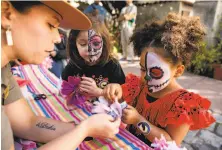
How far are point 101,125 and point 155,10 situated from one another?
6.27 m

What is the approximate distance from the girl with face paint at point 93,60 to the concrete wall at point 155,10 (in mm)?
4480

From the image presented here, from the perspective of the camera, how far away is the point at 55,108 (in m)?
1.49

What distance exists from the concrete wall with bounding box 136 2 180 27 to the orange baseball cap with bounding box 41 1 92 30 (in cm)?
522

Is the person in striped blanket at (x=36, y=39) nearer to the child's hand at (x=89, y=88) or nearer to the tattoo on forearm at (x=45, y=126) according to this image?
the tattoo on forearm at (x=45, y=126)

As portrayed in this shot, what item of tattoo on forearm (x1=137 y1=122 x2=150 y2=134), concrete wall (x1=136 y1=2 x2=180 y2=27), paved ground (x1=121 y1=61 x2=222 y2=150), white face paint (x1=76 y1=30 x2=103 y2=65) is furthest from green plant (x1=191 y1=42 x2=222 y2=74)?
tattoo on forearm (x1=137 y1=122 x2=150 y2=134)

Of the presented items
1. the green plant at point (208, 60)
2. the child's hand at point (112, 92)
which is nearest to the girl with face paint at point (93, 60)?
the child's hand at point (112, 92)


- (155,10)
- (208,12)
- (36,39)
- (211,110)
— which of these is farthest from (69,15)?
(155,10)

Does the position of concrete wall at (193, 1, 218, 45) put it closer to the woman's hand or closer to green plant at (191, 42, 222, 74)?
green plant at (191, 42, 222, 74)

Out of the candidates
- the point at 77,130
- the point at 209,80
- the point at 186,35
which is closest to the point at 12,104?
the point at 77,130

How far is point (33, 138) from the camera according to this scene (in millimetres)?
1046

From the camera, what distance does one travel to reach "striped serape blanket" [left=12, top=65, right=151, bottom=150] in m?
1.03

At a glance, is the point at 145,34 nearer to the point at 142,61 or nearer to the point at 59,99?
the point at 142,61

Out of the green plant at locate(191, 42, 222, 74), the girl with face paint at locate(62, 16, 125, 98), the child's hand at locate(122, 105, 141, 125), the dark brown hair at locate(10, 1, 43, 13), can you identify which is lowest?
the green plant at locate(191, 42, 222, 74)

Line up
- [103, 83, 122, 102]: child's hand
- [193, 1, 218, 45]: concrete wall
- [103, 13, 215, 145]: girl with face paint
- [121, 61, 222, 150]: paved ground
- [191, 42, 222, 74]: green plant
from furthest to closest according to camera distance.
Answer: [193, 1, 218, 45]: concrete wall < [191, 42, 222, 74]: green plant < [121, 61, 222, 150]: paved ground < [103, 83, 122, 102]: child's hand < [103, 13, 215, 145]: girl with face paint
